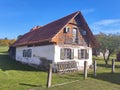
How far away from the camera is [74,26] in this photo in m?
25.4

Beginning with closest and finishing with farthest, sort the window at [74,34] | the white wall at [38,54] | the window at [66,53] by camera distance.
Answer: the white wall at [38,54]
the window at [66,53]
the window at [74,34]

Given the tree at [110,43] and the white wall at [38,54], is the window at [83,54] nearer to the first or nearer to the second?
the white wall at [38,54]

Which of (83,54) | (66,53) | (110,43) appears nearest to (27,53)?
(66,53)

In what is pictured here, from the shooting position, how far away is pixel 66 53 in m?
24.4

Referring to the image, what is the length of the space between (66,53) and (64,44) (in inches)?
45.7

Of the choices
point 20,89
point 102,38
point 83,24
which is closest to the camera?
point 20,89

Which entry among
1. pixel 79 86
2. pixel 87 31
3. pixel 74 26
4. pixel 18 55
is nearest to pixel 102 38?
pixel 87 31

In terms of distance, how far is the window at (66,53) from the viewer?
2378 cm

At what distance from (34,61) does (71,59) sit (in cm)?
527

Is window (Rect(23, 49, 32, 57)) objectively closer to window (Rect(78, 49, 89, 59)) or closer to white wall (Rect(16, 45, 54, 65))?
white wall (Rect(16, 45, 54, 65))

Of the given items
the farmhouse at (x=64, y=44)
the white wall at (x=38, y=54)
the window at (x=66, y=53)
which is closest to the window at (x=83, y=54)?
the farmhouse at (x=64, y=44)

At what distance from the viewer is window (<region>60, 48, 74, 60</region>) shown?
2378cm

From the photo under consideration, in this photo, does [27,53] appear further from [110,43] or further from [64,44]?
[110,43]

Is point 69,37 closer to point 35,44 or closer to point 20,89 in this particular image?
point 35,44
